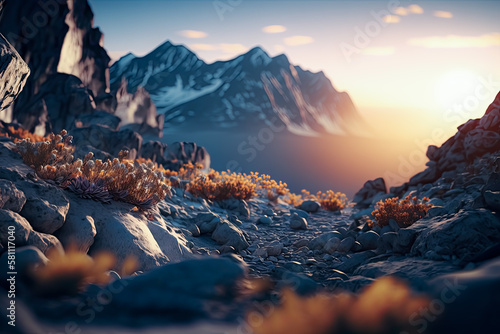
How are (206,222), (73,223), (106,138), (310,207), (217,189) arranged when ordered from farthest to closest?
1. (106,138)
2. (310,207)
3. (217,189)
4. (206,222)
5. (73,223)

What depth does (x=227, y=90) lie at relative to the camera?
224ft

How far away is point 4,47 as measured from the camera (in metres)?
5.13

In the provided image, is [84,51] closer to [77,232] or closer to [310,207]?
[310,207]

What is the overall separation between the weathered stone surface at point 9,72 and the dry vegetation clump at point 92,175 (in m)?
0.80

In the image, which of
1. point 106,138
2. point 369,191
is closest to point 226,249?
point 369,191

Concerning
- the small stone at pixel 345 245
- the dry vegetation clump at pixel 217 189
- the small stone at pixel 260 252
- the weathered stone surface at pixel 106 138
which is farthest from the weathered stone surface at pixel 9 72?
the weathered stone surface at pixel 106 138

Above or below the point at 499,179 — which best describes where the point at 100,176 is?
below

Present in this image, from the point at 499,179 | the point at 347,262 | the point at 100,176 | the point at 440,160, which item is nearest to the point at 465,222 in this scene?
the point at 499,179

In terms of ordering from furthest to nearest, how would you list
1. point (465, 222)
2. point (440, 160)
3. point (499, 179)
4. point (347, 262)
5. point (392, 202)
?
point (440, 160), point (392, 202), point (347, 262), point (499, 179), point (465, 222)

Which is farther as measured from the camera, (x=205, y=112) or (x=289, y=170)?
(x=205, y=112)

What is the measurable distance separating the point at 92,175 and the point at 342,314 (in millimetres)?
4818

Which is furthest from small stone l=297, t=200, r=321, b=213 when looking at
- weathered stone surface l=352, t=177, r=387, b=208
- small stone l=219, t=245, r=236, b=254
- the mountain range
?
the mountain range

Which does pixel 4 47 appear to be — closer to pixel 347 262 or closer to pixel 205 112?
pixel 347 262

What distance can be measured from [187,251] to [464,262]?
163 inches
